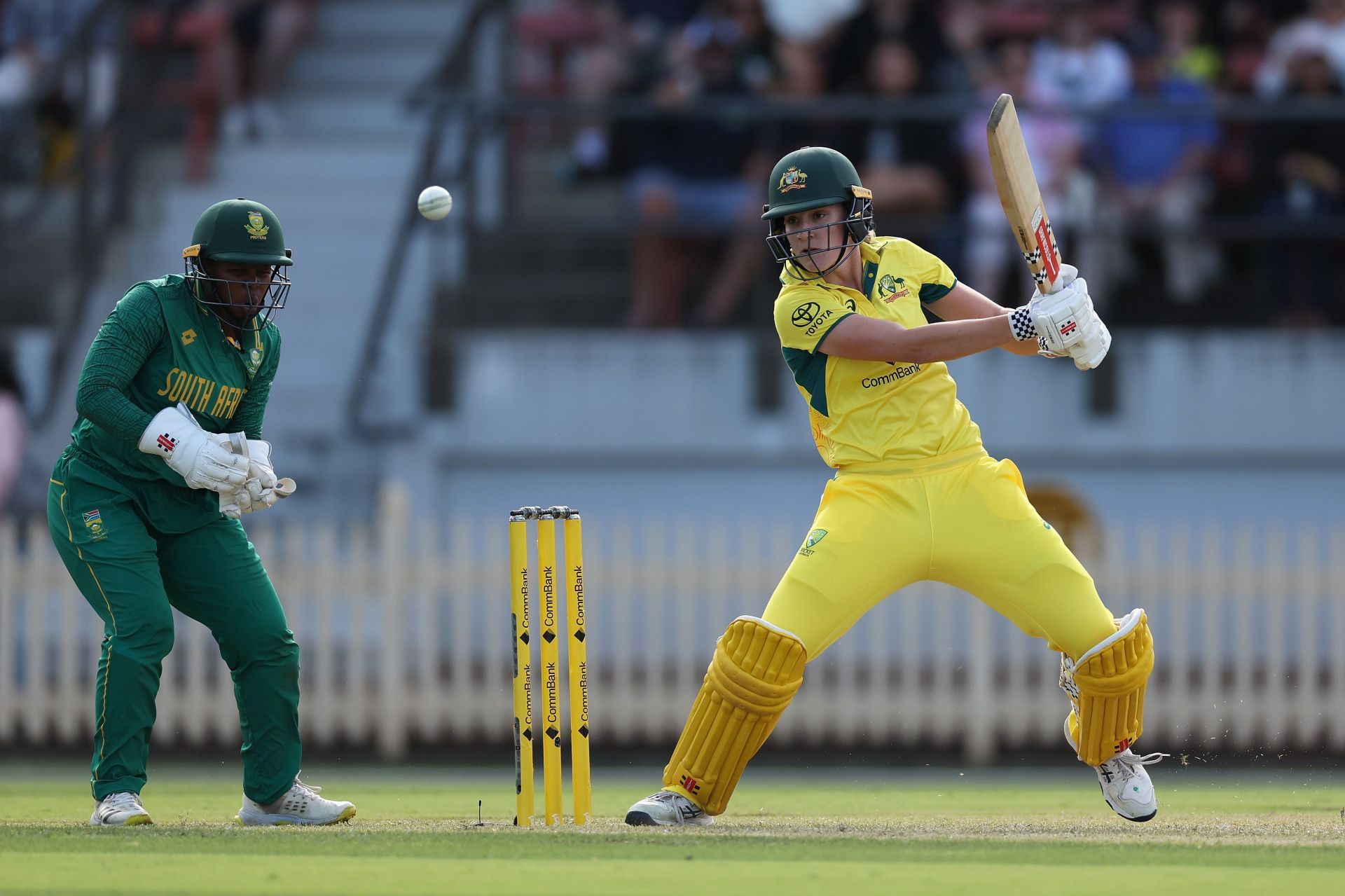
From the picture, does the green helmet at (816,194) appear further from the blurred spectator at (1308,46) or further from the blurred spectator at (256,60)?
the blurred spectator at (256,60)

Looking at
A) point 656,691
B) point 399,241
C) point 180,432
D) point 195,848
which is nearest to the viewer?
point 195,848

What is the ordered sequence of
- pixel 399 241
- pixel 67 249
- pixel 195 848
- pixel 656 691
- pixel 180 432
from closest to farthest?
pixel 195 848
pixel 180 432
pixel 656 691
pixel 399 241
pixel 67 249

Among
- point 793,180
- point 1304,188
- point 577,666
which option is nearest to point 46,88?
point 1304,188

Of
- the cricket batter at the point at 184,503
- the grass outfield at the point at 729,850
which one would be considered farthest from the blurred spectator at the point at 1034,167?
the cricket batter at the point at 184,503

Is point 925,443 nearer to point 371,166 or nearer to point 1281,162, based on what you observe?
point 1281,162

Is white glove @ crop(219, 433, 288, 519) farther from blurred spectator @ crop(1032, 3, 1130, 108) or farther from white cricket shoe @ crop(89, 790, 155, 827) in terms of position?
blurred spectator @ crop(1032, 3, 1130, 108)

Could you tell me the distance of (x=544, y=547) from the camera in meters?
6.25

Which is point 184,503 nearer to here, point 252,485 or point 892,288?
point 252,485

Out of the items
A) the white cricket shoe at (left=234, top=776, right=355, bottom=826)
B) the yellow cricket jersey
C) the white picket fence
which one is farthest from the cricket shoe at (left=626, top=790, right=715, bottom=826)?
the white picket fence

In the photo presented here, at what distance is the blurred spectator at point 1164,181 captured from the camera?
13047mm

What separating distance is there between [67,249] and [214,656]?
15.4ft

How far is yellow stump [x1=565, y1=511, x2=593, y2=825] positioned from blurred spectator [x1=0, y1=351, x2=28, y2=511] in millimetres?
7352

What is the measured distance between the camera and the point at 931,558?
6164mm

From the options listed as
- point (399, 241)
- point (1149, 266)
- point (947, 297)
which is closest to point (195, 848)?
point (947, 297)
